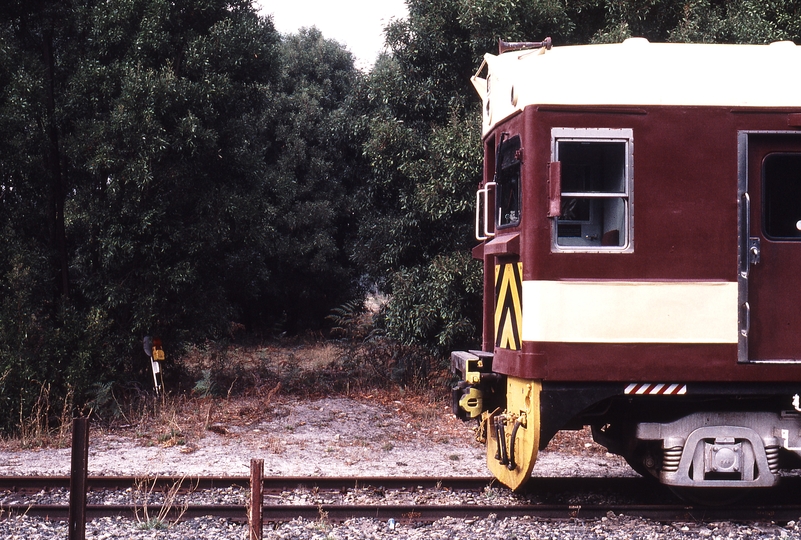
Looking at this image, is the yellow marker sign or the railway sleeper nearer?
the railway sleeper

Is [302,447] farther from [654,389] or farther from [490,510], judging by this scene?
[654,389]

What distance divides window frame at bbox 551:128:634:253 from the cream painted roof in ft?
0.72

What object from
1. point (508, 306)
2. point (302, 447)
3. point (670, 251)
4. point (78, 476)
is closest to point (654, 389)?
point (670, 251)

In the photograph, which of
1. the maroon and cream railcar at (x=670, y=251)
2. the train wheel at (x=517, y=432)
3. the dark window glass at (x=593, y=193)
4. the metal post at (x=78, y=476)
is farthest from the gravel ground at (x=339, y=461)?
the dark window glass at (x=593, y=193)

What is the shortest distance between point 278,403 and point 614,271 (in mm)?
8442

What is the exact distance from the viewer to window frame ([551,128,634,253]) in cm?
576

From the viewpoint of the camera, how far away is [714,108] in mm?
5840

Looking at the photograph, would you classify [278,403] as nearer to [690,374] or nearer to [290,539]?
[290,539]

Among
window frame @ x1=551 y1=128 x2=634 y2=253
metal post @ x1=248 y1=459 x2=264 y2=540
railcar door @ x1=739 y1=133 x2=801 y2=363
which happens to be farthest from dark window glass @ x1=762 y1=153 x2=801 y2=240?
metal post @ x1=248 y1=459 x2=264 y2=540

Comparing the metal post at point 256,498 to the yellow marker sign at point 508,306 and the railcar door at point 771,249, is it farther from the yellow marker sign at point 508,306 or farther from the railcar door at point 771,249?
the railcar door at point 771,249

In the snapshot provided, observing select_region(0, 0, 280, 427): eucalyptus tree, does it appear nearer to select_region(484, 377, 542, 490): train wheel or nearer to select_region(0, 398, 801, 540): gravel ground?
select_region(0, 398, 801, 540): gravel ground

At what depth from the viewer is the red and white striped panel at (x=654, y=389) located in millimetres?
5770

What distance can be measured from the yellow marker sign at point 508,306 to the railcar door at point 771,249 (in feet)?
5.29

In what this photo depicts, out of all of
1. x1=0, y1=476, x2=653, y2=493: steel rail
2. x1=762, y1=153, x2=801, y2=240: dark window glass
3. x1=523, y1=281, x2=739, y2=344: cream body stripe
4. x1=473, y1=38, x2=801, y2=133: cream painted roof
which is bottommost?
x1=0, y1=476, x2=653, y2=493: steel rail
